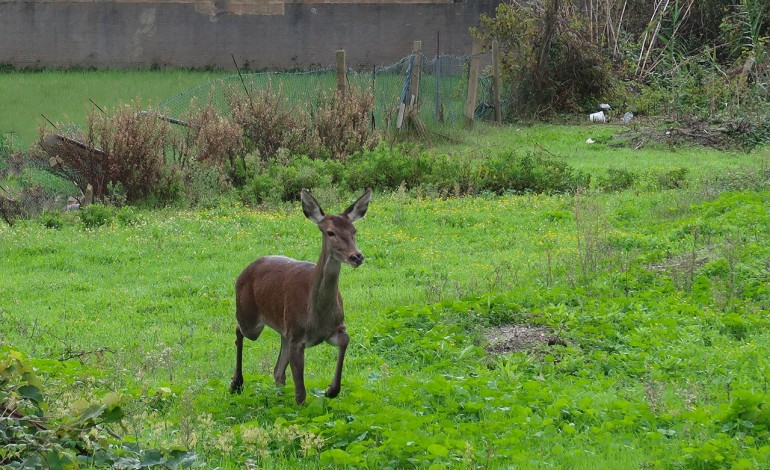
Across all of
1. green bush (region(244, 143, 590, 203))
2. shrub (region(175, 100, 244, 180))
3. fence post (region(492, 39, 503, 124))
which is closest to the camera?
green bush (region(244, 143, 590, 203))

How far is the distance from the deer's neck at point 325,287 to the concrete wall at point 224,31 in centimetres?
2616

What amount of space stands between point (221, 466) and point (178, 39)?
28413 mm

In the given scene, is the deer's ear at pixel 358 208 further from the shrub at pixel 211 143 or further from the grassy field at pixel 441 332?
the shrub at pixel 211 143

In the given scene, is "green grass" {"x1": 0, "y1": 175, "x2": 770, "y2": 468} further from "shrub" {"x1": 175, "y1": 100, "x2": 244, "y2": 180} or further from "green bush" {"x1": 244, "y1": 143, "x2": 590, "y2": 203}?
"shrub" {"x1": 175, "y1": 100, "x2": 244, "y2": 180}

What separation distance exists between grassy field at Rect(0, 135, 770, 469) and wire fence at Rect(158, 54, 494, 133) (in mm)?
6143

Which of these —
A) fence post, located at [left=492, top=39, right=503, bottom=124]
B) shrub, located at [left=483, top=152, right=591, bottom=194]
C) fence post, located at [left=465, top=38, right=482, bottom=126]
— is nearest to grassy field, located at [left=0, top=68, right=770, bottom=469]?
shrub, located at [left=483, top=152, right=591, bottom=194]

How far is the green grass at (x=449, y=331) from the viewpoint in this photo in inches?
271

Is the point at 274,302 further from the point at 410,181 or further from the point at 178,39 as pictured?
the point at 178,39

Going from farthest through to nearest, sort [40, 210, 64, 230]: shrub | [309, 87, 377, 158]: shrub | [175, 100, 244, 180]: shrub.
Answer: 1. [309, 87, 377, 158]: shrub
2. [175, 100, 244, 180]: shrub
3. [40, 210, 64, 230]: shrub

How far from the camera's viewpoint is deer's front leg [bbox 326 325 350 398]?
7605 millimetres

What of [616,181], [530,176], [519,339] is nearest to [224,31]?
[530,176]

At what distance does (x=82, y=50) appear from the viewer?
33312 millimetres

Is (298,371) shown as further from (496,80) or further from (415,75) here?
(496,80)

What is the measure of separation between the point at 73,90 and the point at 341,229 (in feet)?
82.2
